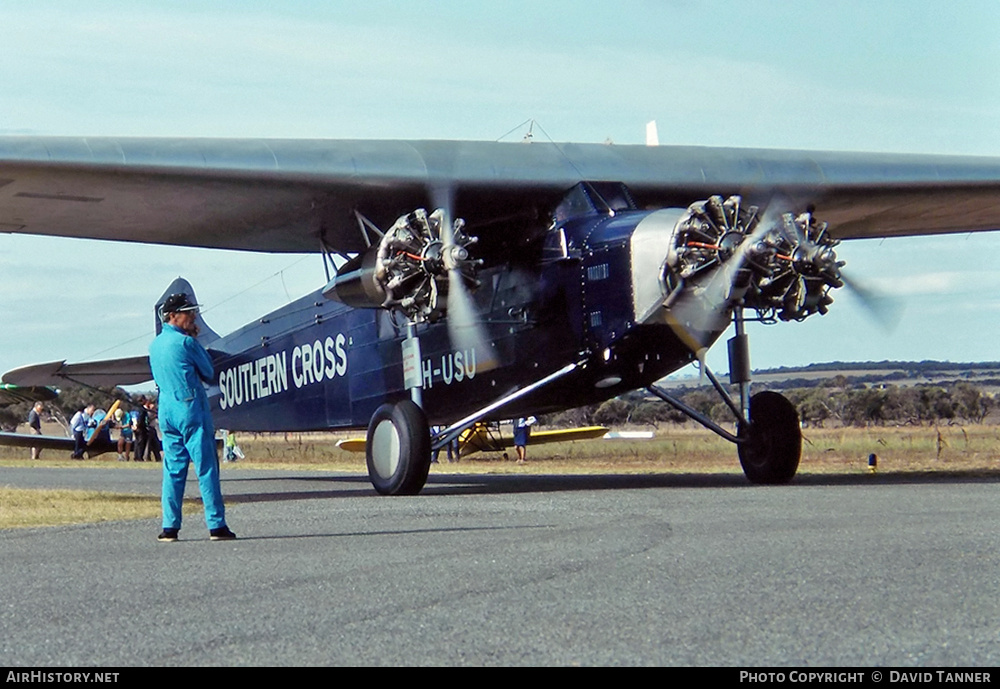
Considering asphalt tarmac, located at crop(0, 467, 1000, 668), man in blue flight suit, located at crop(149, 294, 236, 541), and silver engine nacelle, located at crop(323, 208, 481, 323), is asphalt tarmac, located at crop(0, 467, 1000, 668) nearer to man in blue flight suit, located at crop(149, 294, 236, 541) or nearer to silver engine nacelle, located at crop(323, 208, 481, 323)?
man in blue flight suit, located at crop(149, 294, 236, 541)

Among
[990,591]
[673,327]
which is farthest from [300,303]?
[990,591]

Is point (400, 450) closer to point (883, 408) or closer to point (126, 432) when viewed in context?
point (126, 432)

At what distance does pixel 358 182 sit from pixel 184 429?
5.91 metres

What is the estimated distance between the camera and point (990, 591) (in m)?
6.36

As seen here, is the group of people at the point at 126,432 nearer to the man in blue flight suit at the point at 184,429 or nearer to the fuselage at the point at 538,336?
the fuselage at the point at 538,336

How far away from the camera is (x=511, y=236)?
16156mm

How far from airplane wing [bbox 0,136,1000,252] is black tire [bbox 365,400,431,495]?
8.38 feet

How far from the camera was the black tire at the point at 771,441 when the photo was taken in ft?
52.4

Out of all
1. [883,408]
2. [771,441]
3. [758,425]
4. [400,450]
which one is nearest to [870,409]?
[883,408]

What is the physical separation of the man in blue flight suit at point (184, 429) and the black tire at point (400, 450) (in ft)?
18.0

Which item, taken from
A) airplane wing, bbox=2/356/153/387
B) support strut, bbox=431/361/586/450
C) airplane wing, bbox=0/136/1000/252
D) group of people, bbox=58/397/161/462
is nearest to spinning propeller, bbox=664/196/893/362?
airplane wing, bbox=0/136/1000/252

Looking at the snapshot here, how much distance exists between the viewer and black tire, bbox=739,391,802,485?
52.4ft

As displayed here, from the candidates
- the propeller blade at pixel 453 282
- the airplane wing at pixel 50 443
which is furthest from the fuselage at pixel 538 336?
the airplane wing at pixel 50 443

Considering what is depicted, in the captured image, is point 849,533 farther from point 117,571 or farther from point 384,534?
point 117,571
